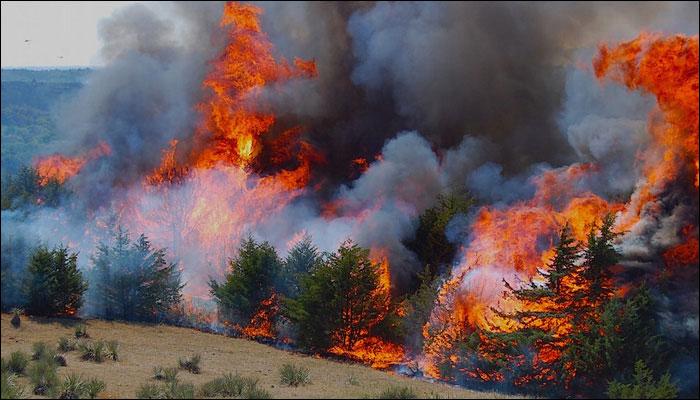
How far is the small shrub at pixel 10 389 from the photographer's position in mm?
13352

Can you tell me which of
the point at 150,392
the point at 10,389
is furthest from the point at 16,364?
the point at 150,392

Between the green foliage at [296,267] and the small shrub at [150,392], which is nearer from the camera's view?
the small shrub at [150,392]

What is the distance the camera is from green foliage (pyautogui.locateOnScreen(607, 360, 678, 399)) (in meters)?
14.0

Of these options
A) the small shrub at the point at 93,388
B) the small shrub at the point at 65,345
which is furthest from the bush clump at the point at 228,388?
the small shrub at the point at 65,345

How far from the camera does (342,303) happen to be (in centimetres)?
2120

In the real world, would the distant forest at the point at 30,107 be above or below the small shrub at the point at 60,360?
above

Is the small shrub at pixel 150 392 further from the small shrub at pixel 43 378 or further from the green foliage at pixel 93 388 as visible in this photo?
the small shrub at pixel 43 378

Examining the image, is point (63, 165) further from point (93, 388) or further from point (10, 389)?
point (93, 388)

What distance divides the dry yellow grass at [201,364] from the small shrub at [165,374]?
0.23 metres

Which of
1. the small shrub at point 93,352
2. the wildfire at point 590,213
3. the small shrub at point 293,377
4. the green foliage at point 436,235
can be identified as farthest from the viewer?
the green foliage at point 436,235

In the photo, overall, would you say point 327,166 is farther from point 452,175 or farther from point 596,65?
point 596,65

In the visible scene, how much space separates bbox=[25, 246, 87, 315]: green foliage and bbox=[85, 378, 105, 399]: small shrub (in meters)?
10.1

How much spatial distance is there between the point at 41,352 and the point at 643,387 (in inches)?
626

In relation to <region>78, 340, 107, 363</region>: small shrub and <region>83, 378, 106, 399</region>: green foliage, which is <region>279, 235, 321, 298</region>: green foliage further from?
<region>83, 378, 106, 399</region>: green foliage
